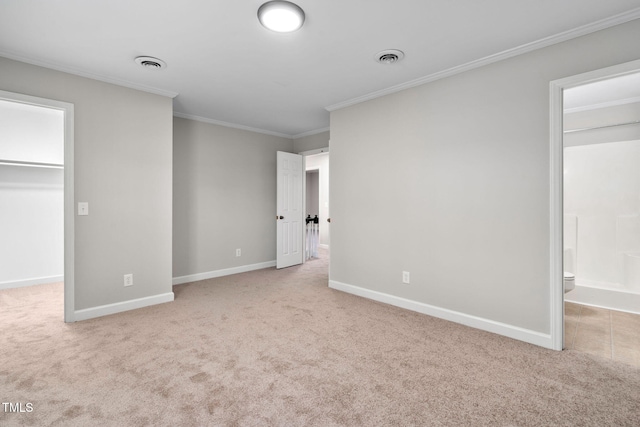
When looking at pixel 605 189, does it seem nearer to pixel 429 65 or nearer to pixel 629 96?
pixel 629 96

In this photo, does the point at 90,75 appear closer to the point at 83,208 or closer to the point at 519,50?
the point at 83,208

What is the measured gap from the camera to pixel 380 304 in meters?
3.63

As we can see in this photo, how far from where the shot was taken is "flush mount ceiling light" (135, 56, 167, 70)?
2821mm

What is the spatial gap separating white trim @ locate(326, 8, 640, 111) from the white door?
218 centimetres

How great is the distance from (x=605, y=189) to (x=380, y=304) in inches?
122

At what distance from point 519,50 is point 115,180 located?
4018 millimetres

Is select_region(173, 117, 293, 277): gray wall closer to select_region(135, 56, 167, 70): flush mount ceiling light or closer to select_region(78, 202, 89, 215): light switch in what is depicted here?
select_region(78, 202, 89, 215): light switch

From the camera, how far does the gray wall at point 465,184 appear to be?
2.55 m

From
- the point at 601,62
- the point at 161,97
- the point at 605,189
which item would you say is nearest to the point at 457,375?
the point at 601,62

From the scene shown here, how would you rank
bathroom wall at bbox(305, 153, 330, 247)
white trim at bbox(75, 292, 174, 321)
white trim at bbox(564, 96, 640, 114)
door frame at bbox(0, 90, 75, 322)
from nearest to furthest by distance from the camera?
door frame at bbox(0, 90, 75, 322)
white trim at bbox(75, 292, 174, 321)
white trim at bbox(564, 96, 640, 114)
bathroom wall at bbox(305, 153, 330, 247)

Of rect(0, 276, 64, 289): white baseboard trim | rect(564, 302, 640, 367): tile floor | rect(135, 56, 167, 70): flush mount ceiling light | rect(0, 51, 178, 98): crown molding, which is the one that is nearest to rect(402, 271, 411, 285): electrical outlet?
rect(564, 302, 640, 367): tile floor

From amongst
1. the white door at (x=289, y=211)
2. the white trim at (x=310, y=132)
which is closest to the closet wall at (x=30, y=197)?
the white door at (x=289, y=211)

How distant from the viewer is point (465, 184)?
3014 mm

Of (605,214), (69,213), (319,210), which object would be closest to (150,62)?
(69,213)
